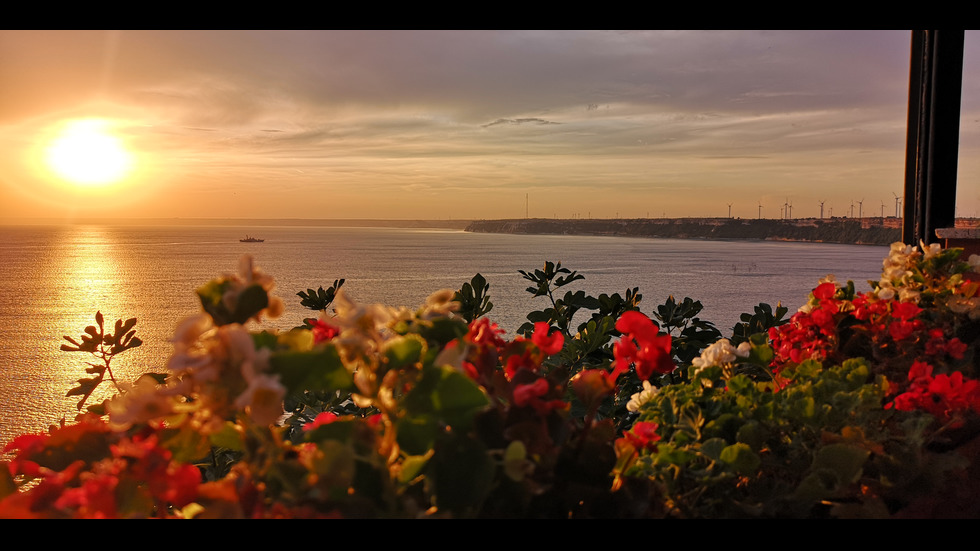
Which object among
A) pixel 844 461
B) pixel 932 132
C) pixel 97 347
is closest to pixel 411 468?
pixel 844 461

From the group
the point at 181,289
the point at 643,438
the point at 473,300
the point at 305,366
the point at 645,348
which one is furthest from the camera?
the point at 181,289

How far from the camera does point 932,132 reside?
7.51 feet

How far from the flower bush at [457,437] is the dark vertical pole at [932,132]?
1.35m

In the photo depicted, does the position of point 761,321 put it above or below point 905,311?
below

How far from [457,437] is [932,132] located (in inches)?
93.7

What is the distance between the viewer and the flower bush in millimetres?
648

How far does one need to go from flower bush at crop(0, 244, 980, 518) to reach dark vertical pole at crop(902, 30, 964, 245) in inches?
53.1

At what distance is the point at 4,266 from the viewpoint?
53.4 meters

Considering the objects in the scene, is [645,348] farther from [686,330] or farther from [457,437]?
[686,330]

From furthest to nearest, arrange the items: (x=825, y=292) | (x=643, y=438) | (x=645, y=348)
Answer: (x=825, y=292) < (x=645, y=348) < (x=643, y=438)

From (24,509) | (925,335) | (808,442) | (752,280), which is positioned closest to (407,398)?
(24,509)
